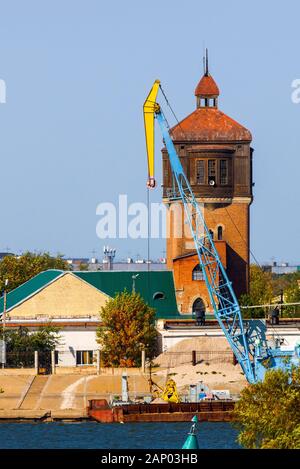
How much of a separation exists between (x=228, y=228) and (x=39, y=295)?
17.0 meters

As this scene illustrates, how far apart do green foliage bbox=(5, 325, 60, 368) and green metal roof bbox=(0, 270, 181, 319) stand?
9.20 metres

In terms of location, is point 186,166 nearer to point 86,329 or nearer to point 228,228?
point 228,228

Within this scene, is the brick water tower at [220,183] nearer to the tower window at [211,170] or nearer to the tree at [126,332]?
the tower window at [211,170]

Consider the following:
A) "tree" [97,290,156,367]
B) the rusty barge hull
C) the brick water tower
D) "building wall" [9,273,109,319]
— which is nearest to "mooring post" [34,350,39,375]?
"tree" [97,290,156,367]

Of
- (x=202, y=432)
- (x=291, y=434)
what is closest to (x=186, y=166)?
(x=202, y=432)

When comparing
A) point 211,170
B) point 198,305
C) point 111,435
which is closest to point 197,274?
point 198,305

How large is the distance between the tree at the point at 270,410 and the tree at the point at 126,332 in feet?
166

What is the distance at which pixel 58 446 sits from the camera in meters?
86.1

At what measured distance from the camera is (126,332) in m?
123

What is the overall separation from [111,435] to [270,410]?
82.6ft

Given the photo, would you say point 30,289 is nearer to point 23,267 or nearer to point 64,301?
point 64,301

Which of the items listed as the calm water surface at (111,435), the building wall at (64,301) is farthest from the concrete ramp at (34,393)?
the building wall at (64,301)

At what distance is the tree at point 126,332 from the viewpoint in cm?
12238

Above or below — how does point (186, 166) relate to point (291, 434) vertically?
above
